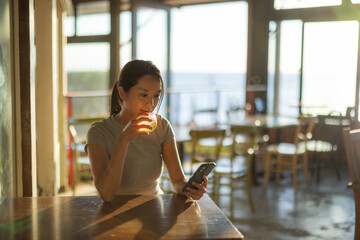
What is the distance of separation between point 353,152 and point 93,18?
18.8 ft

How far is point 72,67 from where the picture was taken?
7957 mm

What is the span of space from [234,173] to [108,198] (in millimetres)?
2666

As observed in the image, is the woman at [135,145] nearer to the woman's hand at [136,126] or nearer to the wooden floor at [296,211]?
the woman's hand at [136,126]

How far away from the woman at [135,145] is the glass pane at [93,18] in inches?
210

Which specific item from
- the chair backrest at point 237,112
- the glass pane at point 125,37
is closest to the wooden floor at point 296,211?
the chair backrest at point 237,112

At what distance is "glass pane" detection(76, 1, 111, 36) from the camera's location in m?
7.24

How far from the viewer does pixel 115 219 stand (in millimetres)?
1513

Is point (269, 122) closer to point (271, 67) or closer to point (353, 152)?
point (271, 67)

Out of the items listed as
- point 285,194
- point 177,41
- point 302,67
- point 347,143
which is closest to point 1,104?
point 347,143

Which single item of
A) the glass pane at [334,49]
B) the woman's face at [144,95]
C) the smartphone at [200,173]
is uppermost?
the glass pane at [334,49]

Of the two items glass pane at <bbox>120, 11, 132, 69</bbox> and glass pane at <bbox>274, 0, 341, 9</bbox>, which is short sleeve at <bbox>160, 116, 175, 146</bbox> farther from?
glass pane at <bbox>120, 11, 132, 69</bbox>

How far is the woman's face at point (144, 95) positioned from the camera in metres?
1.99

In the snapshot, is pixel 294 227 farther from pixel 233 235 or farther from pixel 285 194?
pixel 233 235

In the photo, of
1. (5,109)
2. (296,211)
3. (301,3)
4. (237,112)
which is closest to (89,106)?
(237,112)
